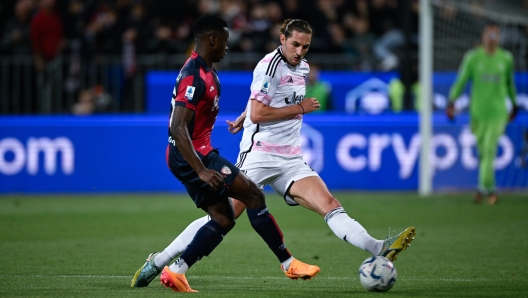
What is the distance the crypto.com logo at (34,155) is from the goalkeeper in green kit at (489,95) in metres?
6.41

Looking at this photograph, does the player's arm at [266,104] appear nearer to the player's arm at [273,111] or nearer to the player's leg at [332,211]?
the player's arm at [273,111]

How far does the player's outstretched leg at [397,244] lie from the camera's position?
6.14m

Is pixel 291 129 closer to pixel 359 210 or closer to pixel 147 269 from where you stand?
pixel 147 269

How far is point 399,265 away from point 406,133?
756 cm

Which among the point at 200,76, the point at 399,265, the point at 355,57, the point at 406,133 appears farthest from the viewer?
the point at 355,57

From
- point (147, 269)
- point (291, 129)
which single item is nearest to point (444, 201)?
point (291, 129)

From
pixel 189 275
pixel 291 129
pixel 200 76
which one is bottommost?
pixel 189 275

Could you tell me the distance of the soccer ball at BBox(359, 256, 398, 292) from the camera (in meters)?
5.97

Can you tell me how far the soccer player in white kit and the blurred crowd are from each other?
10920 mm

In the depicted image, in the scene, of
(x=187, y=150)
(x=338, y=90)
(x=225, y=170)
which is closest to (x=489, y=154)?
(x=338, y=90)

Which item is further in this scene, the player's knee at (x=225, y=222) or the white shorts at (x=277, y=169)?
the white shorts at (x=277, y=169)

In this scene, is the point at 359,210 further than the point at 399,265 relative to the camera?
Yes

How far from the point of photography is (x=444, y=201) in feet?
44.0

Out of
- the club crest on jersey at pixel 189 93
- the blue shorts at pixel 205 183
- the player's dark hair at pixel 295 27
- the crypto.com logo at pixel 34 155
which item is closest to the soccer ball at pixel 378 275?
the blue shorts at pixel 205 183
